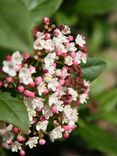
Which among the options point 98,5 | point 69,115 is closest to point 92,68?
point 69,115

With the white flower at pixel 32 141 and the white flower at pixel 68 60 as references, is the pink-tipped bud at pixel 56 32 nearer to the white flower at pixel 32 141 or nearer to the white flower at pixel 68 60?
the white flower at pixel 68 60

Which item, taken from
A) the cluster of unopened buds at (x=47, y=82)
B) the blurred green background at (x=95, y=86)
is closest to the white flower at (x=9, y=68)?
the cluster of unopened buds at (x=47, y=82)

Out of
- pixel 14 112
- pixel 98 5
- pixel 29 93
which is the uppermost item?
pixel 98 5

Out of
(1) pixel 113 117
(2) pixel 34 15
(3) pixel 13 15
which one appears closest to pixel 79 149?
(1) pixel 113 117

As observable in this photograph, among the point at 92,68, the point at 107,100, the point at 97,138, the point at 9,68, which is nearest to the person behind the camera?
the point at 9,68

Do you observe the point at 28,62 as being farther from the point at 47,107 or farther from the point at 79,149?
the point at 79,149

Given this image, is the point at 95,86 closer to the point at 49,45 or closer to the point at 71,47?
the point at 71,47

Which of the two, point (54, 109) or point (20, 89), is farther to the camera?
point (54, 109)

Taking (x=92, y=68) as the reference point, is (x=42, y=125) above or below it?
below
